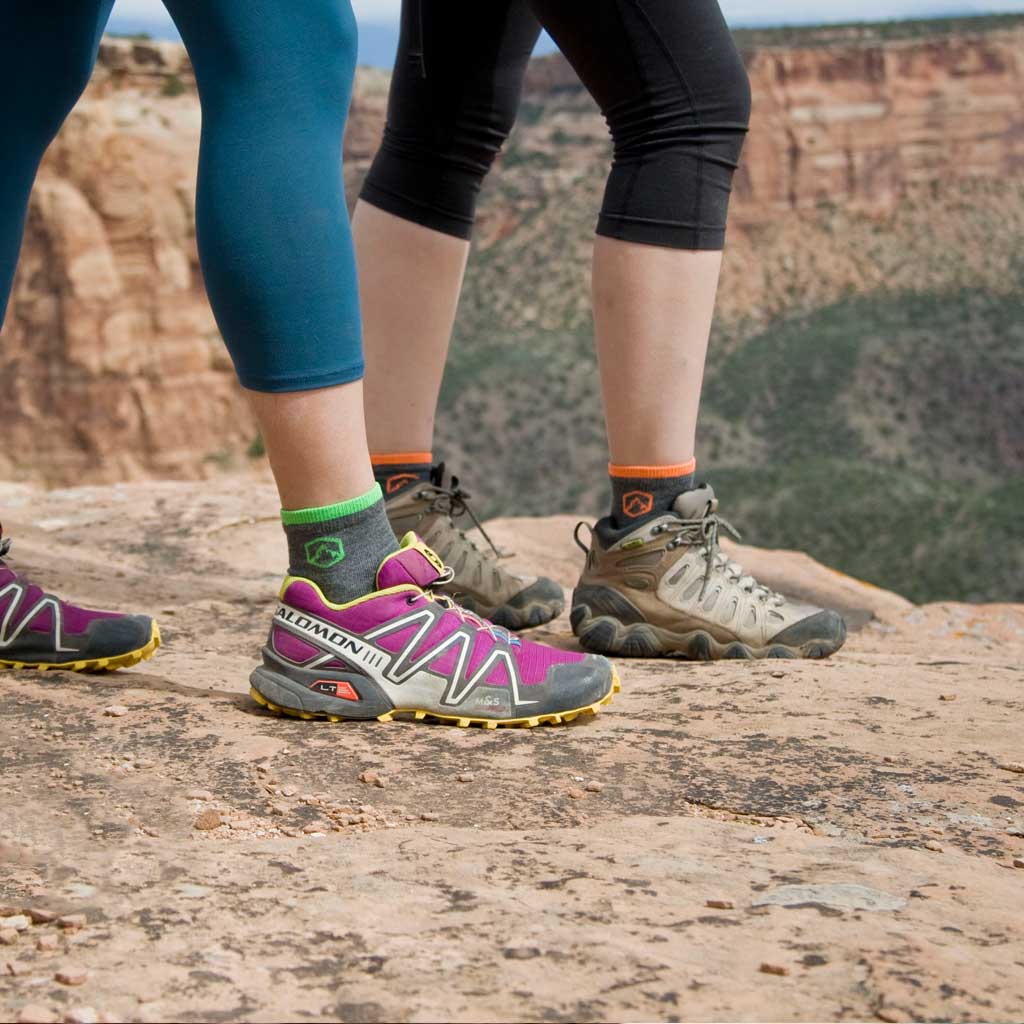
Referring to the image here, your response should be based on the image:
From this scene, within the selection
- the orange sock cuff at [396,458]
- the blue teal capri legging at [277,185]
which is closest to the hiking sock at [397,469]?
the orange sock cuff at [396,458]

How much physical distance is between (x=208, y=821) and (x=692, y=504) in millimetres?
937

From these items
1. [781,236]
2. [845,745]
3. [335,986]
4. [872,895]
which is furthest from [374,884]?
[781,236]

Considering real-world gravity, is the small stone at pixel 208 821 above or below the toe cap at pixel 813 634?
below

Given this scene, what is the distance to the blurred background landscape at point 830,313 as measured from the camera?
23344 mm

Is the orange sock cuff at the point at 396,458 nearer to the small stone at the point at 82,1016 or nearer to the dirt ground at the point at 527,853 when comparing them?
the dirt ground at the point at 527,853

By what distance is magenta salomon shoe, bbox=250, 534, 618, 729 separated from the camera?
140cm

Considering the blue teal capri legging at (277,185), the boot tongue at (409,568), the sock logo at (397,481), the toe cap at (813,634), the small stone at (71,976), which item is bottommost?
the small stone at (71,976)

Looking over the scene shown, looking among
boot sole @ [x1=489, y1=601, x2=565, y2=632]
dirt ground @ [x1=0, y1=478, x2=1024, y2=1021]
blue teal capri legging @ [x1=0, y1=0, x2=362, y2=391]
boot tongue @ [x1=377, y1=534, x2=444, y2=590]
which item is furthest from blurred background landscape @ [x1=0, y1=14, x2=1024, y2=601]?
blue teal capri legging @ [x1=0, y1=0, x2=362, y2=391]

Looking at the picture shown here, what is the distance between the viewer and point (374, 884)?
996mm

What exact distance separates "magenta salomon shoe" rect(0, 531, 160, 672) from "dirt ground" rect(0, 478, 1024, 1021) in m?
0.03

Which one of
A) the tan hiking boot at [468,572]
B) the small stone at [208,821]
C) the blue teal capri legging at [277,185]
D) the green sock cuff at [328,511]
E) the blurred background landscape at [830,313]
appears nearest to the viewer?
the small stone at [208,821]

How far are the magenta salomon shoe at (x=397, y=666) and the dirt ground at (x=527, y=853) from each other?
3 centimetres

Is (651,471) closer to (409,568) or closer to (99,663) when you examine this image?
(409,568)

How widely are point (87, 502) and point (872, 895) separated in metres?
2.81
